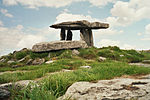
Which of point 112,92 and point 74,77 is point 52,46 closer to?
point 74,77

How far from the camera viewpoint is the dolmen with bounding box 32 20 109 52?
49.7ft

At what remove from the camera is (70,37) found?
2203cm

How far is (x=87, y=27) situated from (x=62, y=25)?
3.02 m

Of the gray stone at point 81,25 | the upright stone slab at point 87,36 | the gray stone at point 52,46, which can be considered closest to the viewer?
the gray stone at point 52,46

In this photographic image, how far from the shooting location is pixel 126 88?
311 cm

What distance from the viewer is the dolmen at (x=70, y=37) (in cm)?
1514

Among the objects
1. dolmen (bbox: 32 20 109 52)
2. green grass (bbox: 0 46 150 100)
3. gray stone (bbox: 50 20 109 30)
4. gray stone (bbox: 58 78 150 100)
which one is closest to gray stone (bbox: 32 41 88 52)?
dolmen (bbox: 32 20 109 52)

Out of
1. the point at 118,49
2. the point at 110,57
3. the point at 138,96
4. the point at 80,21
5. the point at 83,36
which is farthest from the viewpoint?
the point at 83,36

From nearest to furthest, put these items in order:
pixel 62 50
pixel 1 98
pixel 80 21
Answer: pixel 1 98 → pixel 62 50 → pixel 80 21

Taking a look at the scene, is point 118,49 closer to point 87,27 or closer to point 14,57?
point 87,27

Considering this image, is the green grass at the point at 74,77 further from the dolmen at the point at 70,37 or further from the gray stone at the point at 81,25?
the gray stone at the point at 81,25

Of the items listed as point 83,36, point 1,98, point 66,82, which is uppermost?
point 83,36

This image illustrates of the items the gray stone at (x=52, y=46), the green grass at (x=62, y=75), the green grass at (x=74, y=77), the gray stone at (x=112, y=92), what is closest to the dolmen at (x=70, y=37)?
the gray stone at (x=52, y=46)

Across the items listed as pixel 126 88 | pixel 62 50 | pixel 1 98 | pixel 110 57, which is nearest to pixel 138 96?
pixel 126 88
